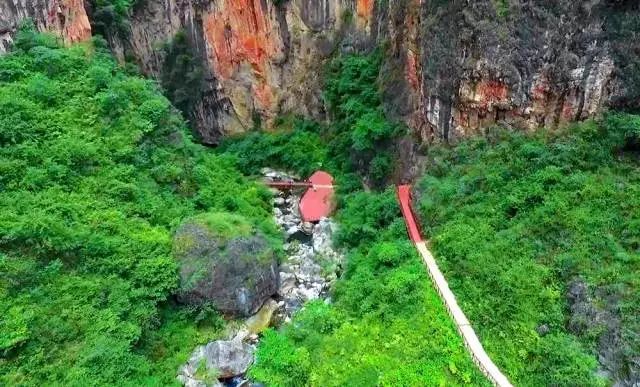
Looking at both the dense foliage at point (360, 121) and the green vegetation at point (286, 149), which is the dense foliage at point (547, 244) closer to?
the dense foliage at point (360, 121)

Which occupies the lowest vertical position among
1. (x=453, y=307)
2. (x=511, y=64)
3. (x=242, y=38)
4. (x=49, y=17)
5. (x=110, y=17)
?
(x=453, y=307)

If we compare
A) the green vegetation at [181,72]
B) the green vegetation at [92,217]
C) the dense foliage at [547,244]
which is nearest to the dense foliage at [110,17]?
the green vegetation at [181,72]

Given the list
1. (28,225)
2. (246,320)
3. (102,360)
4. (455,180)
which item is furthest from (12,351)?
(455,180)

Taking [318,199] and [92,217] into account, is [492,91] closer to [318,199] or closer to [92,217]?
[318,199]

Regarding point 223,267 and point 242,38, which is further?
point 242,38

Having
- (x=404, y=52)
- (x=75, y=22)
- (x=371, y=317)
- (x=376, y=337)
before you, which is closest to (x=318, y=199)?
(x=404, y=52)

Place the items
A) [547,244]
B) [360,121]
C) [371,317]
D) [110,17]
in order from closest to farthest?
[547,244] < [371,317] < [360,121] < [110,17]

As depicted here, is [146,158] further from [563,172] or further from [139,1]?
[563,172]
